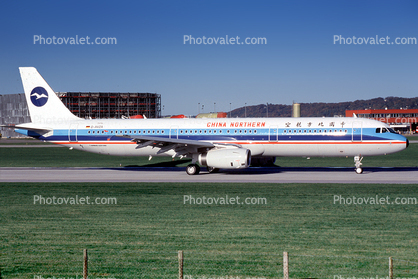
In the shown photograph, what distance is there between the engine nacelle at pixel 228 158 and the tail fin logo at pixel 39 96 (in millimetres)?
16270

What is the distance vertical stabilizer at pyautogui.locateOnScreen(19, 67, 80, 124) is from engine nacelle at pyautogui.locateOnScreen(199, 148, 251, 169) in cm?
1464

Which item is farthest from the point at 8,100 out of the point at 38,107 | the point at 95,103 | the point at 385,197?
the point at 385,197

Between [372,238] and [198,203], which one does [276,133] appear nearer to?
[198,203]

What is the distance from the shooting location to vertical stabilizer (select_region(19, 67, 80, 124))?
39250 millimetres

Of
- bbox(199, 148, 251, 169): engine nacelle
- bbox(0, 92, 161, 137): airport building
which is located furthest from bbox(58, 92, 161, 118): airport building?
bbox(199, 148, 251, 169): engine nacelle

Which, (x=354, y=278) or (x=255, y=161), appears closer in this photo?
(x=354, y=278)

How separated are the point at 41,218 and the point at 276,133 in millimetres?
21178

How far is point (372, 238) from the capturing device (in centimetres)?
1466

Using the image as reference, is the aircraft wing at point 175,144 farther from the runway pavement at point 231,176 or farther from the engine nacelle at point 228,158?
the runway pavement at point 231,176

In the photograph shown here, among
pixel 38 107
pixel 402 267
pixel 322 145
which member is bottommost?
pixel 402 267

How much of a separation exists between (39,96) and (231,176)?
62.4 feet

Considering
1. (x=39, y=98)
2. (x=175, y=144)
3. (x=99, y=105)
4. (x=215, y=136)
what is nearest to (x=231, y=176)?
(x=215, y=136)

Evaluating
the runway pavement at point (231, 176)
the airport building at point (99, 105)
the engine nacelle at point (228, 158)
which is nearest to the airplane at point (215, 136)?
the engine nacelle at point (228, 158)

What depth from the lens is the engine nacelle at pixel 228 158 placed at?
3209 centimetres
